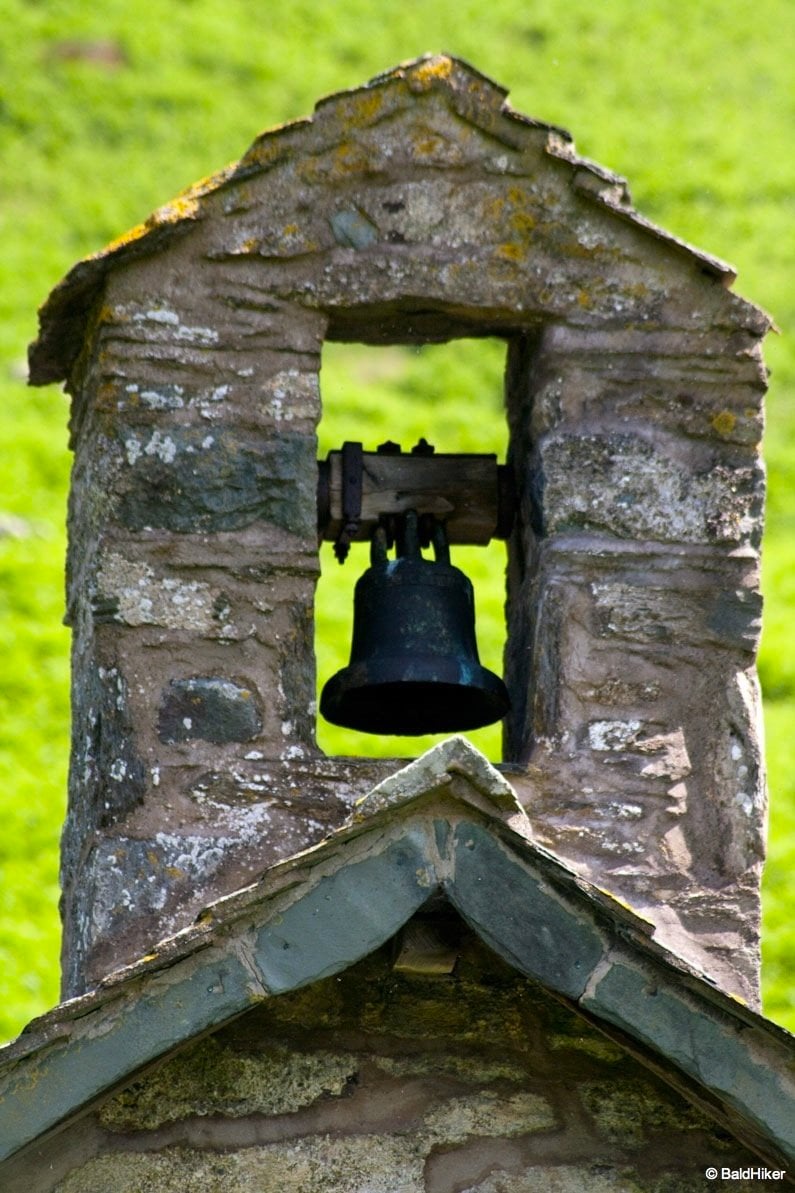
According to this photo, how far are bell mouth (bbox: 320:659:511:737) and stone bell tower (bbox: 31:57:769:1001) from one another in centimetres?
10

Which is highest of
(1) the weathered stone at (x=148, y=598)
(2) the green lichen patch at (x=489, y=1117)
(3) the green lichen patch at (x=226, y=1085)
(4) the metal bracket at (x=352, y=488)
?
(4) the metal bracket at (x=352, y=488)

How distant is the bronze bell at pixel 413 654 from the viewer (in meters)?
5.18

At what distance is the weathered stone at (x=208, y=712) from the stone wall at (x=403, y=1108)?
2.22 ft

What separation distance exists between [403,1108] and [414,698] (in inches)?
47.7

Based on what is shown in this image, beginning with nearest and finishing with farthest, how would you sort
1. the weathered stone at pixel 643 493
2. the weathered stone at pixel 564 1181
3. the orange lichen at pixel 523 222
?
the weathered stone at pixel 564 1181 → the weathered stone at pixel 643 493 → the orange lichen at pixel 523 222

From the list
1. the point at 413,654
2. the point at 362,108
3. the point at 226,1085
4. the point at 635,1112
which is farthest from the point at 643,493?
the point at 226,1085

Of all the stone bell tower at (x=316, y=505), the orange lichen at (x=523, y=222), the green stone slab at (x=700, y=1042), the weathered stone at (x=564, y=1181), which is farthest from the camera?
the orange lichen at (x=523, y=222)

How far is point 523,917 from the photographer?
4.07 meters

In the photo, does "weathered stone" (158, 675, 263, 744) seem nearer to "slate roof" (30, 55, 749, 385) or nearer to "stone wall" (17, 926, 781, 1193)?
"stone wall" (17, 926, 781, 1193)

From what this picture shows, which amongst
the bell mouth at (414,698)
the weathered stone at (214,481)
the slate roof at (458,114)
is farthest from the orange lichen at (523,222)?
the bell mouth at (414,698)

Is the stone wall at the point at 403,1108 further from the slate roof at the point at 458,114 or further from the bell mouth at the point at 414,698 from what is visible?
the slate roof at the point at 458,114

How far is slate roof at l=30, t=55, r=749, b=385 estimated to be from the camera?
529cm

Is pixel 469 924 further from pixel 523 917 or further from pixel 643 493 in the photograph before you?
pixel 643 493

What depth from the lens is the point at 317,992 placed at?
4.54 m
